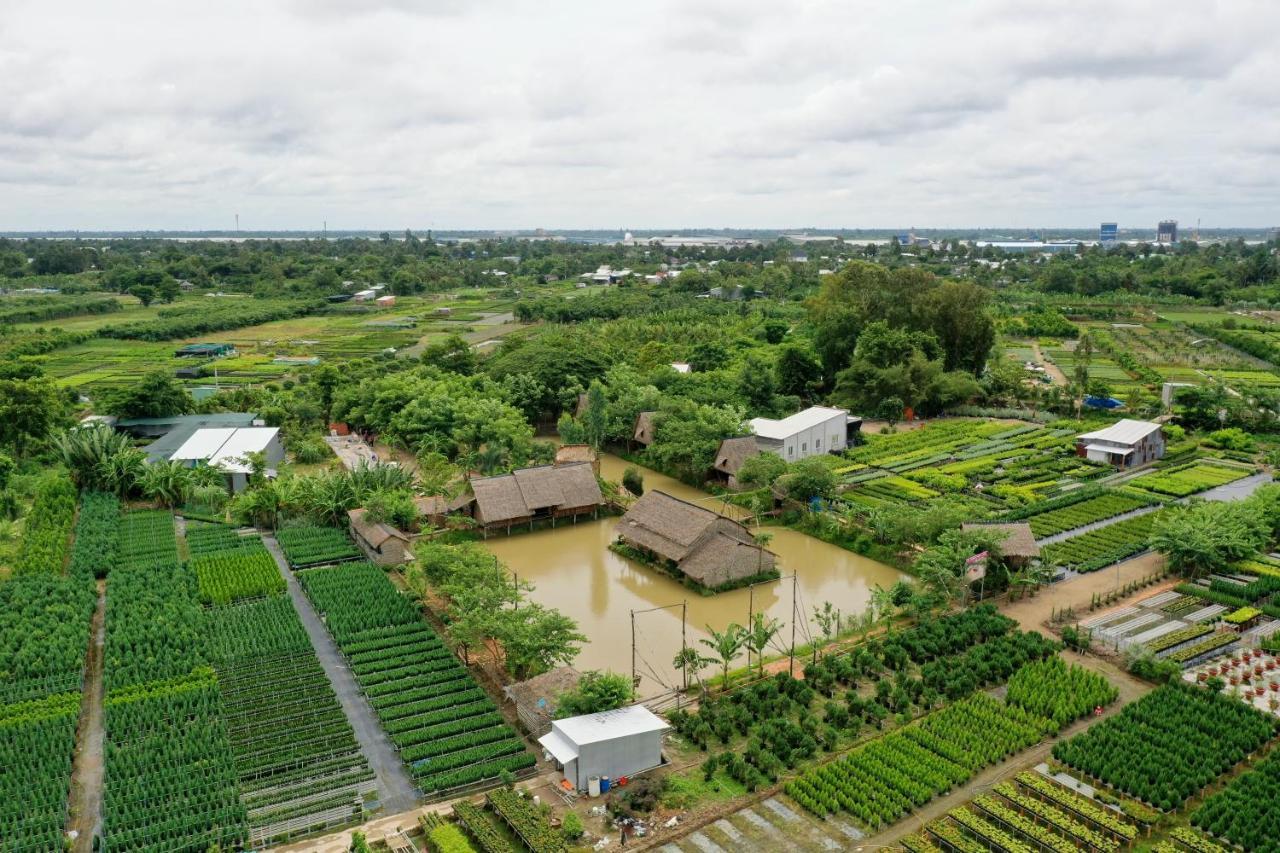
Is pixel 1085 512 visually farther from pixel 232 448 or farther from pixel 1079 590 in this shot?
pixel 232 448

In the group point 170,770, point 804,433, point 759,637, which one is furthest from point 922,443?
point 170,770

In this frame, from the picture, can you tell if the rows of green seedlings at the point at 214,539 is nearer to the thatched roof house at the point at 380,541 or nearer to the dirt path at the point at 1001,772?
the thatched roof house at the point at 380,541

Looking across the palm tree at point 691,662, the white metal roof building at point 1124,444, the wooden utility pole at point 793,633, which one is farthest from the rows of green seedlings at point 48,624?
the white metal roof building at point 1124,444

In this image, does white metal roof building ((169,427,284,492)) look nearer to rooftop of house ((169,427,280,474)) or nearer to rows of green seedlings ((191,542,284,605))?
rooftop of house ((169,427,280,474))

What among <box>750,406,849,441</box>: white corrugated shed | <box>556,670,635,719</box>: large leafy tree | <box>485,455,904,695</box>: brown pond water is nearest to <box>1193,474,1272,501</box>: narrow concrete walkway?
<box>750,406,849,441</box>: white corrugated shed

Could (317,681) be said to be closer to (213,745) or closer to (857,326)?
(213,745)
